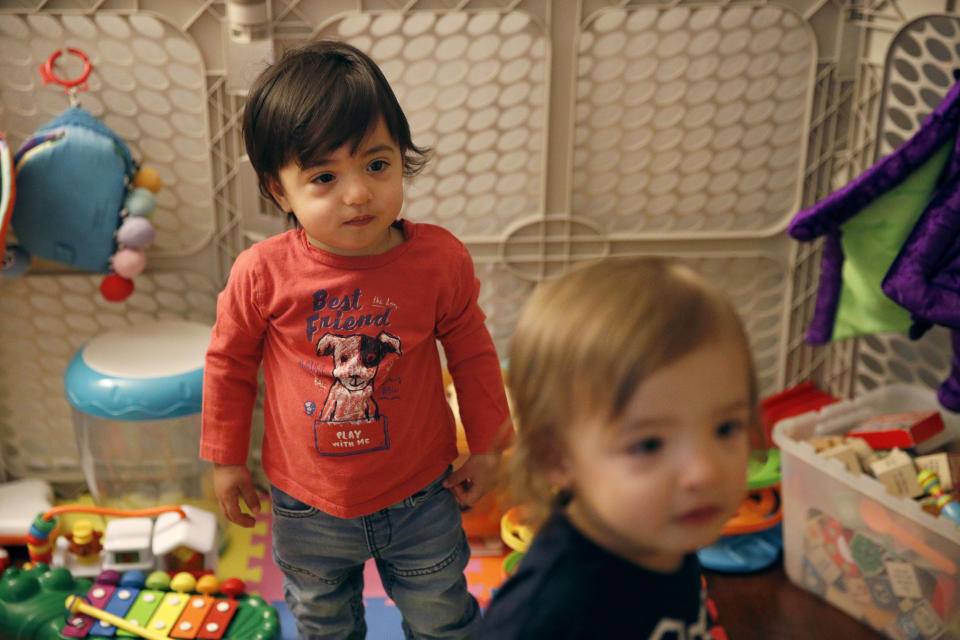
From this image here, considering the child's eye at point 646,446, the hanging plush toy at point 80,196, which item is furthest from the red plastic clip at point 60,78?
the child's eye at point 646,446

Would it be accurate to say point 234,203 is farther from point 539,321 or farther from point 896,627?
point 896,627

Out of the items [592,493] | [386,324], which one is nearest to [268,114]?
[386,324]

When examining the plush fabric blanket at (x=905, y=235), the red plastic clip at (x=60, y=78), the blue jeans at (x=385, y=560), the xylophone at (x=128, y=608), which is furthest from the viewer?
the red plastic clip at (x=60, y=78)

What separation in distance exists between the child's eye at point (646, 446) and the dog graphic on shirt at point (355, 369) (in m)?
0.46

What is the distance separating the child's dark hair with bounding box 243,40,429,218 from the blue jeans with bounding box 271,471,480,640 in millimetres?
416

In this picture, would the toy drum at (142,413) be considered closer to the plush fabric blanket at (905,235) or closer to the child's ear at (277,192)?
the child's ear at (277,192)

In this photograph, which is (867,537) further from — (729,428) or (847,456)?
(729,428)

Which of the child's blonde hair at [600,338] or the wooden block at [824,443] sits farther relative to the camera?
the wooden block at [824,443]

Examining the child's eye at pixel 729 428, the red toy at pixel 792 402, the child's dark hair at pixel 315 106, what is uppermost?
the child's dark hair at pixel 315 106

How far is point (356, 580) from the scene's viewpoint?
124 centimetres

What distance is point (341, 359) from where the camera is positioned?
1061 millimetres

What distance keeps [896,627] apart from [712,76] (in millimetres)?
993

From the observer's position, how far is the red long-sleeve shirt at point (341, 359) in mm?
1061


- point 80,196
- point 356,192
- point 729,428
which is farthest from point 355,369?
point 80,196
